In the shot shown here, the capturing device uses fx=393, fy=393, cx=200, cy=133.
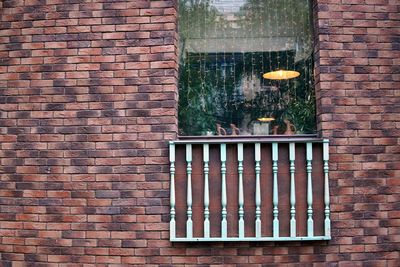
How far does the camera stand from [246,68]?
13.4ft

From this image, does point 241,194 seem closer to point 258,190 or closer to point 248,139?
point 258,190

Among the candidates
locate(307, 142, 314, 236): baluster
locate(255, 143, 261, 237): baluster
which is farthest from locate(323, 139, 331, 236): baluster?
locate(255, 143, 261, 237): baluster

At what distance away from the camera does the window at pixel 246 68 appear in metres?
4.05

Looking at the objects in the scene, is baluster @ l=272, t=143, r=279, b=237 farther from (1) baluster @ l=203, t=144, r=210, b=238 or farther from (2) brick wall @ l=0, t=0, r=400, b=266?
(1) baluster @ l=203, t=144, r=210, b=238

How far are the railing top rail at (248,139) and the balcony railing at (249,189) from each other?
10 mm

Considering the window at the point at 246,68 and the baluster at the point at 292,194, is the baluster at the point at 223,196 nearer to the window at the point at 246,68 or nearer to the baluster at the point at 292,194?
the window at the point at 246,68

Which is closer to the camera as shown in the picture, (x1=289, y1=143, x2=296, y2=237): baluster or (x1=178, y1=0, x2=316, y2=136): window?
(x1=289, y1=143, x2=296, y2=237): baluster

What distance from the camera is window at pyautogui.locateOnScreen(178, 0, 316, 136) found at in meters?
4.05

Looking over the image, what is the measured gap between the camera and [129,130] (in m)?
3.82

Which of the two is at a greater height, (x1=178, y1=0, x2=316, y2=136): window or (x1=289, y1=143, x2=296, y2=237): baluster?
(x1=178, y1=0, x2=316, y2=136): window

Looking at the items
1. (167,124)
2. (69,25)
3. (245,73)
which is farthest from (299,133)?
(69,25)

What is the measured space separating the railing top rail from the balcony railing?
0.03ft

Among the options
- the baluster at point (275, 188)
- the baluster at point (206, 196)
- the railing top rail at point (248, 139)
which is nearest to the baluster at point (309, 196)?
the railing top rail at point (248, 139)

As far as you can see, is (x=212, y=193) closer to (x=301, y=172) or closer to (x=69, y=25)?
(x=301, y=172)
